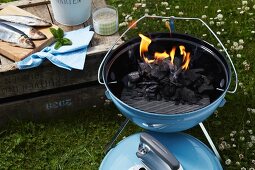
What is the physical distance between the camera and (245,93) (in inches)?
164

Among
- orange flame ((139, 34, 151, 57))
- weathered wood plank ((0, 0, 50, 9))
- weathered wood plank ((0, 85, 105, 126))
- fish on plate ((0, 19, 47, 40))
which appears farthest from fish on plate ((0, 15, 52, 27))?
orange flame ((139, 34, 151, 57))

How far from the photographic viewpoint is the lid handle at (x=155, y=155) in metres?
2.75

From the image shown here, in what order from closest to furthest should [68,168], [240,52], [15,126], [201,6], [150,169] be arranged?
1. [150,169]
2. [68,168]
3. [15,126]
4. [240,52]
5. [201,6]

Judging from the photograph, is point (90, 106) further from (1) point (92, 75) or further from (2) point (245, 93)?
(2) point (245, 93)

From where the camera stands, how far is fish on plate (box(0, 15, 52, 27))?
3951 millimetres

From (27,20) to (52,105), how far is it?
80cm

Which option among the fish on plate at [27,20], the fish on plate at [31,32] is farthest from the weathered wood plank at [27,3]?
the fish on plate at [31,32]

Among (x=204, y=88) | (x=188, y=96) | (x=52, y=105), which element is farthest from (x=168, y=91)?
(x=52, y=105)

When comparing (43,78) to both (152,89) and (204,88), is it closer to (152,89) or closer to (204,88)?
(152,89)

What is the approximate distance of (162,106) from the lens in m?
3.08

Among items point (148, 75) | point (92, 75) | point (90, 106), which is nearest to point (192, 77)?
point (148, 75)

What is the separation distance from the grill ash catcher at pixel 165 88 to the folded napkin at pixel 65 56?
48 centimetres

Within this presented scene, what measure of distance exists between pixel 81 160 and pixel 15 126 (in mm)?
722

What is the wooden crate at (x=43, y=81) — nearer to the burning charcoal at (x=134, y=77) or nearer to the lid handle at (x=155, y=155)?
the burning charcoal at (x=134, y=77)
